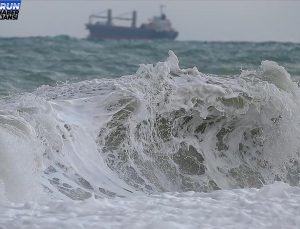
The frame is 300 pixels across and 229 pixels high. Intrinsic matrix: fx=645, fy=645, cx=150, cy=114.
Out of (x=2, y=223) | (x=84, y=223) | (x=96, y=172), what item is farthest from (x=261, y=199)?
(x=96, y=172)

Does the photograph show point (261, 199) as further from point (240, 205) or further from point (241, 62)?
point (241, 62)

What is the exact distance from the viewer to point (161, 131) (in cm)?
552

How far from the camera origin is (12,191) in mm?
3824

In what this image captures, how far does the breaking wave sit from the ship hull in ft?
99.5

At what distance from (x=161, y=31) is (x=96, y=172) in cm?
3186

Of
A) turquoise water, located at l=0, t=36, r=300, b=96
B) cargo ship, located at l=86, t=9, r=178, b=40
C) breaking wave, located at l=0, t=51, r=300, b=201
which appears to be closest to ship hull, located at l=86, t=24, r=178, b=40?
cargo ship, located at l=86, t=9, r=178, b=40

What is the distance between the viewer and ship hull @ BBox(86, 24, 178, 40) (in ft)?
→ 121

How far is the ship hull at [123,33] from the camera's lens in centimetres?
3675

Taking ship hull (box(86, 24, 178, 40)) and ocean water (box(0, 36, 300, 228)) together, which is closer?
ocean water (box(0, 36, 300, 228))

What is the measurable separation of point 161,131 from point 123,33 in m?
34.7

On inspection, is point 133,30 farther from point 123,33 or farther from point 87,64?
point 87,64
